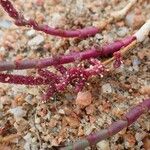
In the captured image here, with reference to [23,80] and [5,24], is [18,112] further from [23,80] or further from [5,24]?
[5,24]

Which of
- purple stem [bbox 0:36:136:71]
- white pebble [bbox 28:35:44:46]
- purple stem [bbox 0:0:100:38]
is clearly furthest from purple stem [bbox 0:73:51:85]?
white pebble [bbox 28:35:44:46]

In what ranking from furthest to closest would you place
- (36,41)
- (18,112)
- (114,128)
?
1. (36,41)
2. (18,112)
3. (114,128)

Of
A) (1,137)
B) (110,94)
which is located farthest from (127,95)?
(1,137)

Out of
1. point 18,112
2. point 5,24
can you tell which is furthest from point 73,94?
point 5,24

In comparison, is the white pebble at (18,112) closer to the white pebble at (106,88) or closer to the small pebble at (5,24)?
the white pebble at (106,88)

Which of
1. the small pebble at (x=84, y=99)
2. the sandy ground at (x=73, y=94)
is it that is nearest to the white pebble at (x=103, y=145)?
the sandy ground at (x=73, y=94)

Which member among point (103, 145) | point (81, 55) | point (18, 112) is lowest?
point (103, 145)
